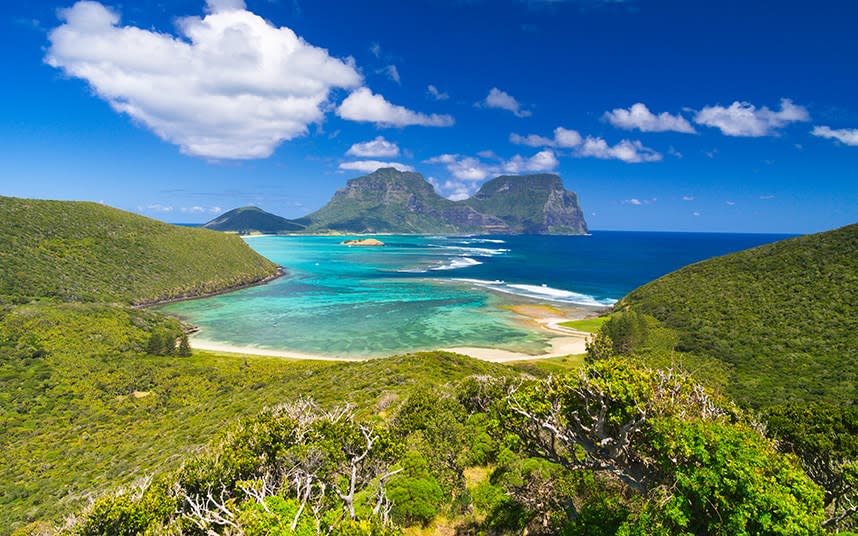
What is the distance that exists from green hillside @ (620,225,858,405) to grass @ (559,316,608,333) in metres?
6.60

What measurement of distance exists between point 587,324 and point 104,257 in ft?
385

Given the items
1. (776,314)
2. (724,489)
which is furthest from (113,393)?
(776,314)

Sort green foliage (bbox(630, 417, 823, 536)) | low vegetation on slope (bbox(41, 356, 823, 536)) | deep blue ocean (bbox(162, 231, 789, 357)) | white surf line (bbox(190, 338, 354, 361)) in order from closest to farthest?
green foliage (bbox(630, 417, 823, 536)) < low vegetation on slope (bbox(41, 356, 823, 536)) < white surf line (bbox(190, 338, 354, 361)) < deep blue ocean (bbox(162, 231, 789, 357))

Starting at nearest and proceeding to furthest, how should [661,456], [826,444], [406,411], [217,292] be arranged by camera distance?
[661,456] < [826,444] < [406,411] < [217,292]

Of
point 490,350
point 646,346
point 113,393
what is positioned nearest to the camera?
point 113,393

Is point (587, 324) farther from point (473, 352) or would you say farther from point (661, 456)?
point (661, 456)

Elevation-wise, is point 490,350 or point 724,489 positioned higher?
point 724,489

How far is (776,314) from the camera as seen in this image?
5725cm

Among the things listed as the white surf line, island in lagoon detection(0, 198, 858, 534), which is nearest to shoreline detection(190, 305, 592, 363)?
the white surf line

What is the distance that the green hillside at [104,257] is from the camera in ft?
279

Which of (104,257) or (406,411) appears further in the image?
(104,257)

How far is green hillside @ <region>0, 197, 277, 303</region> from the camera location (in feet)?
279

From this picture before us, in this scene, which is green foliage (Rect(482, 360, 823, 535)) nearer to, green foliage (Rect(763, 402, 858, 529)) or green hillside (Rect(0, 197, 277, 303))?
green foliage (Rect(763, 402, 858, 529))

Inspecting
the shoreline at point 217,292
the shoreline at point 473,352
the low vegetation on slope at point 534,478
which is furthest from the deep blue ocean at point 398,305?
the low vegetation on slope at point 534,478
